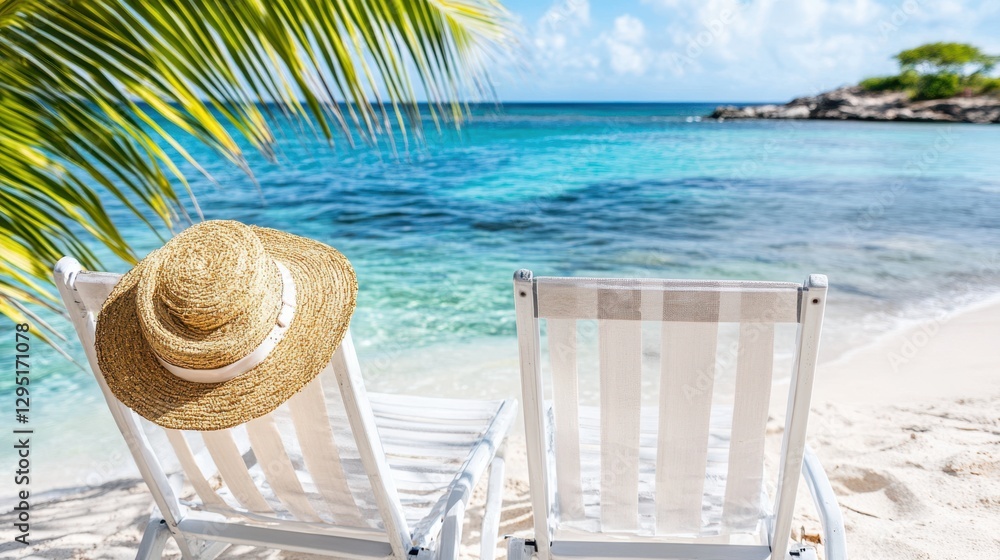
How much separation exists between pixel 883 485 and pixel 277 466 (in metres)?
2.16

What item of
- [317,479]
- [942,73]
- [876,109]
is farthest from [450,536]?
[942,73]

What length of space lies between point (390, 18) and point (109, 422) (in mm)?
3107

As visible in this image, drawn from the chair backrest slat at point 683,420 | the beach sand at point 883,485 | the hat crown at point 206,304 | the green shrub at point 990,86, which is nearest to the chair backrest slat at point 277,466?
the hat crown at point 206,304

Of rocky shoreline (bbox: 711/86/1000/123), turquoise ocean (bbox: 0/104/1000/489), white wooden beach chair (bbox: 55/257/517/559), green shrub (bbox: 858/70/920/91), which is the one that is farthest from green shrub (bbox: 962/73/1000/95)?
white wooden beach chair (bbox: 55/257/517/559)

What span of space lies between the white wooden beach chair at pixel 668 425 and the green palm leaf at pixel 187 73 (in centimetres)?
63

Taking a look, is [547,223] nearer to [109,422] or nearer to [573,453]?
[109,422]

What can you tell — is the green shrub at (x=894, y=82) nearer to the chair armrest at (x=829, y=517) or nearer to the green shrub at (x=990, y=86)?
the green shrub at (x=990, y=86)

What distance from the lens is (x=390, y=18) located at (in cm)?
154

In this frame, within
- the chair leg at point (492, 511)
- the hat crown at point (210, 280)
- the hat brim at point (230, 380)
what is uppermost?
the hat crown at point (210, 280)

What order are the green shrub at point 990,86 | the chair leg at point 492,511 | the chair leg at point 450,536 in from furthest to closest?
the green shrub at point 990,86, the chair leg at point 492,511, the chair leg at point 450,536

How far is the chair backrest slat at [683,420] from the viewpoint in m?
1.26

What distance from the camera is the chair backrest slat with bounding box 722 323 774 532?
1.24m

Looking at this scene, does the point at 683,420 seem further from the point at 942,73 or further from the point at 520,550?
the point at 942,73

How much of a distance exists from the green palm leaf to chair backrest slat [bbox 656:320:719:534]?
76cm
